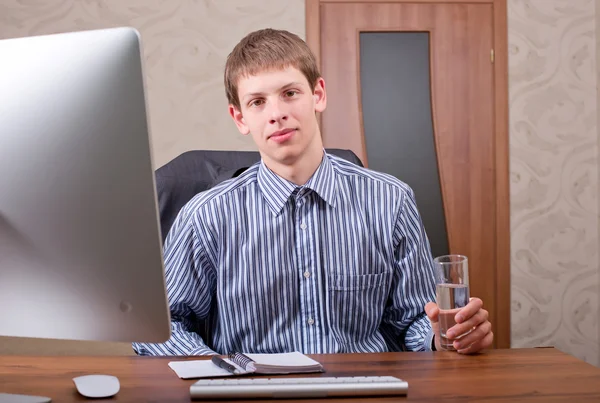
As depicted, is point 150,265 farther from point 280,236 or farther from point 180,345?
point 280,236

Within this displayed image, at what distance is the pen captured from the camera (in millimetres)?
896

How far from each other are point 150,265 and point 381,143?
2796mm

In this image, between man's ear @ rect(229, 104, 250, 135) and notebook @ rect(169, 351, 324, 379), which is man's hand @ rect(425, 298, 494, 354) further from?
man's ear @ rect(229, 104, 250, 135)

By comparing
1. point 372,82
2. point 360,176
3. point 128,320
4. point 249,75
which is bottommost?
point 128,320

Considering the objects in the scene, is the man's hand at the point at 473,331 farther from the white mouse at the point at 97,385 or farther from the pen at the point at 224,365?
the white mouse at the point at 97,385

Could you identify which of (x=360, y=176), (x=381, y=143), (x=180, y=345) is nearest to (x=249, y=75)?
(x=360, y=176)

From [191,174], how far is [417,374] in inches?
34.3

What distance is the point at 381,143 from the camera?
3.42 m

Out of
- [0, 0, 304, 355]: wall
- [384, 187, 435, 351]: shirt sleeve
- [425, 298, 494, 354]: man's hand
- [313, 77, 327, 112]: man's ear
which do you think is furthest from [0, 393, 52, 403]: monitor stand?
[0, 0, 304, 355]: wall

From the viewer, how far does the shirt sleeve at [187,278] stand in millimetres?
1250

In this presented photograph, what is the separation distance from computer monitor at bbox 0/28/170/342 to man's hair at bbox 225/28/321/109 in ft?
2.15

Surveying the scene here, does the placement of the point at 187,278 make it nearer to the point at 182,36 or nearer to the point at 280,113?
the point at 280,113

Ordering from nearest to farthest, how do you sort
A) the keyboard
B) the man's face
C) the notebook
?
1. the keyboard
2. the notebook
3. the man's face

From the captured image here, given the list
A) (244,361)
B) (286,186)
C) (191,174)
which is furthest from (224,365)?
(191,174)
